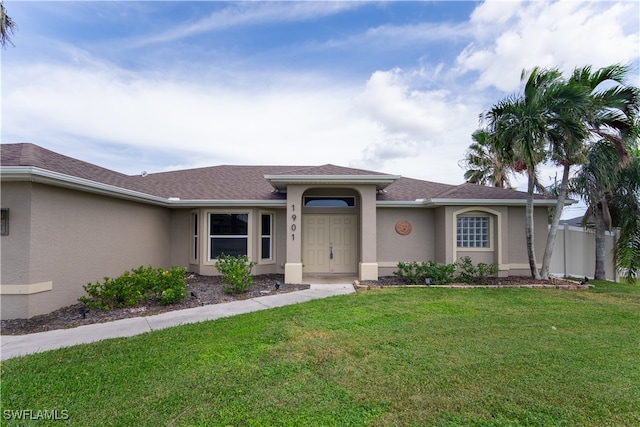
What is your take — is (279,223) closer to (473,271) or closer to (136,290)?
(136,290)

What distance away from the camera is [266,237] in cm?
1125

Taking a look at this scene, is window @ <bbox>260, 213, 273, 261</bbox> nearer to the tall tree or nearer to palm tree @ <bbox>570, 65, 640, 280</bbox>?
the tall tree

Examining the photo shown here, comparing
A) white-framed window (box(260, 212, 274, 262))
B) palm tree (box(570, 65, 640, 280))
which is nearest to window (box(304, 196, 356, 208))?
white-framed window (box(260, 212, 274, 262))

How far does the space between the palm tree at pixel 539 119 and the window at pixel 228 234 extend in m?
8.77

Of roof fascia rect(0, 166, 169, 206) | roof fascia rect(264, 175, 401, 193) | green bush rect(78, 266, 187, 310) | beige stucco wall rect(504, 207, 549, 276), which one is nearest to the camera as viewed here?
roof fascia rect(0, 166, 169, 206)

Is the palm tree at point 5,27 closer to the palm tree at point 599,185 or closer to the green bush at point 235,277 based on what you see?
the green bush at point 235,277

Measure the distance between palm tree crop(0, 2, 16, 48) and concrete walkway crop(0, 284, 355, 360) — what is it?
6889 mm

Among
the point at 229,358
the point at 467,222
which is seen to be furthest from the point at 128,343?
the point at 467,222

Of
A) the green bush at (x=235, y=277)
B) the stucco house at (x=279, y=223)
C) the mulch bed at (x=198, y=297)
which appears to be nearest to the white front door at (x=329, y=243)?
the stucco house at (x=279, y=223)

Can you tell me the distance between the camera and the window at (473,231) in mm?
10430

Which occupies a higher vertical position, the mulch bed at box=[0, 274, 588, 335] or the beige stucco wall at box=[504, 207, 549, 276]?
the beige stucco wall at box=[504, 207, 549, 276]

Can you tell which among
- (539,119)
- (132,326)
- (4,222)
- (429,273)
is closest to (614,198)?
(539,119)

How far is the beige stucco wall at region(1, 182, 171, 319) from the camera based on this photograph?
19.6ft

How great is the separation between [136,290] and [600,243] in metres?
14.8
